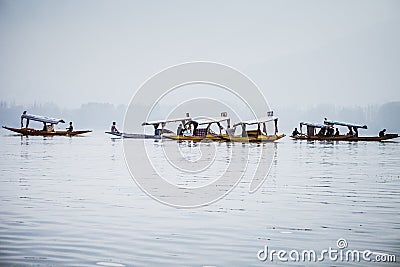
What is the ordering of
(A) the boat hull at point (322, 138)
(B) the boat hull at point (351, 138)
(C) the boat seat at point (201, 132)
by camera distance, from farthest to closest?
(A) the boat hull at point (322, 138) → (B) the boat hull at point (351, 138) → (C) the boat seat at point (201, 132)

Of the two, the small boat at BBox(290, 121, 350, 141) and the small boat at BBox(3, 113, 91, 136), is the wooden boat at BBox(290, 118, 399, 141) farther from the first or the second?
the small boat at BBox(3, 113, 91, 136)

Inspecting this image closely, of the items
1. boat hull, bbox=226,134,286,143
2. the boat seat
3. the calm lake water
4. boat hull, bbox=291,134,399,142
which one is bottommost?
the calm lake water

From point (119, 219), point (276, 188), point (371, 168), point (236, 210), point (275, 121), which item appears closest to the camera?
point (119, 219)

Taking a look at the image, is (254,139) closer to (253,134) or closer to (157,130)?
(253,134)

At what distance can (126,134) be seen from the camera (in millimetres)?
83312

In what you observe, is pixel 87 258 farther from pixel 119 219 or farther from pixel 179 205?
pixel 179 205

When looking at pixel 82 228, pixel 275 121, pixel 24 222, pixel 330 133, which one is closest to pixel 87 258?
pixel 82 228

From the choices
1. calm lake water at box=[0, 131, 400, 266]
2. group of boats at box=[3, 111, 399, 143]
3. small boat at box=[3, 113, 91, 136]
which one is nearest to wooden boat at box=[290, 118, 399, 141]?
group of boats at box=[3, 111, 399, 143]

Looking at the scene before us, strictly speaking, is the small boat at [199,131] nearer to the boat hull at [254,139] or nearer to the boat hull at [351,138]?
the boat hull at [254,139]

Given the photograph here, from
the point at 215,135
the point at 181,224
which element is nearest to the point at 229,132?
the point at 215,135

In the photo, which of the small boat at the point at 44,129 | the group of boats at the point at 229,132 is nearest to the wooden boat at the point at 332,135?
the group of boats at the point at 229,132

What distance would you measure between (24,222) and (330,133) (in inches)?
2769

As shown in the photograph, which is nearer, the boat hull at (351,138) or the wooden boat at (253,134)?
the wooden boat at (253,134)

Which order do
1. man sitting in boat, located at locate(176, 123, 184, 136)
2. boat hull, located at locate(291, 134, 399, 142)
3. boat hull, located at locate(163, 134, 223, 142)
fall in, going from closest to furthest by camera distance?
boat hull, located at locate(163, 134, 223, 142) < man sitting in boat, located at locate(176, 123, 184, 136) < boat hull, located at locate(291, 134, 399, 142)
